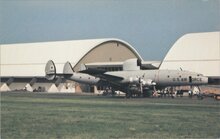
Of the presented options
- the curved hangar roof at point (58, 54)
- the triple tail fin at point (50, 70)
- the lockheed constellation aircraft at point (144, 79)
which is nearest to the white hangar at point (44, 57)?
the curved hangar roof at point (58, 54)

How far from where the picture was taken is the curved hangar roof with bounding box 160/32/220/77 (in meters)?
83.0

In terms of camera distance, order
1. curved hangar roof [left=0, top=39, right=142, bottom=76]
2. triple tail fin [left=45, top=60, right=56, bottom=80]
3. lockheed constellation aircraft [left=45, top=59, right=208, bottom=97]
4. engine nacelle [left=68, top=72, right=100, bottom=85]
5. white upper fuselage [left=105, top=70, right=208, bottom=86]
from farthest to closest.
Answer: curved hangar roof [left=0, top=39, right=142, bottom=76] < triple tail fin [left=45, top=60, right=56, bottom=80] < engine nacelle [left=68, top=72, right=100, bottom=85] < lockheed constellation aircraft [left=45, top=59, right=208, bottom=97] < white upper fuselage [left=105, top=70, right=208, bottom=86]

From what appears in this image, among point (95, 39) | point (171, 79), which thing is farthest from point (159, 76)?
point (95, 39)

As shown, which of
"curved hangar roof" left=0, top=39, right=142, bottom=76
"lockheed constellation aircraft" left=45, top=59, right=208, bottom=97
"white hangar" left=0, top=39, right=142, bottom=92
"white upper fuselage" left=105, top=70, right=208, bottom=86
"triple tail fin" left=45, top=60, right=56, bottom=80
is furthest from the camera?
"curved hangar roof" left=0, top=39, right=142, bottom=76

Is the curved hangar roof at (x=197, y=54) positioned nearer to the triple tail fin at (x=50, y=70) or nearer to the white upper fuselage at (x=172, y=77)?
the white upper fuselage at (x=172, y=77)

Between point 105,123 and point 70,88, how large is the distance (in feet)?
232

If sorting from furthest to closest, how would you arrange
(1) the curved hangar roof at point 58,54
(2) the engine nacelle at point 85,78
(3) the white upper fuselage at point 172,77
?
(1) the curved hangar roof at point 58,54 → (2) the engine nacelle at point 85,78 → (3) the white upper fuselage at point 172,77

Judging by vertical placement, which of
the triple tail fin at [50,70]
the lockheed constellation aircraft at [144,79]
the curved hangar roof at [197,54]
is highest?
the curved hangar roof at [197,54]

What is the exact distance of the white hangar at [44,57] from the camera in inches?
3954

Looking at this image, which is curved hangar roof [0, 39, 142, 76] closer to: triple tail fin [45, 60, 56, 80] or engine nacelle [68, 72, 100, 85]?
triple tail fin [45, 60, 56, 80]

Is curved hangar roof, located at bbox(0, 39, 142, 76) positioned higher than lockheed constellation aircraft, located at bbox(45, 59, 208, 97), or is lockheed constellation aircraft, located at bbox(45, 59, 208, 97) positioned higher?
curved hangar roof, located at bbox(0, 39, 142, 76)

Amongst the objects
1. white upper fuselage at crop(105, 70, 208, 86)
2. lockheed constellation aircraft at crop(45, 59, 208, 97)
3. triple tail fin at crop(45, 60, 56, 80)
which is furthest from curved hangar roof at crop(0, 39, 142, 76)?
white upper fuselage at crop(105, 70, 208, 86)

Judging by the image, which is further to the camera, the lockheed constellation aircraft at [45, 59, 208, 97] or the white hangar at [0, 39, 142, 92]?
the white hangar at [0, 39, 142, 92]

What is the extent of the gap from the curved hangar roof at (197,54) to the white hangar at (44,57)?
1936cm
